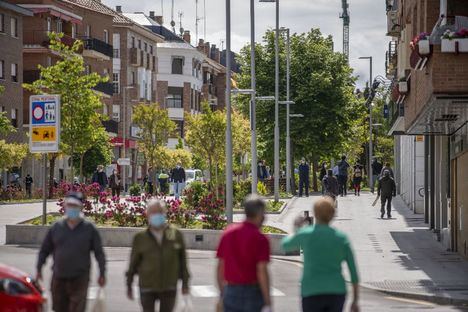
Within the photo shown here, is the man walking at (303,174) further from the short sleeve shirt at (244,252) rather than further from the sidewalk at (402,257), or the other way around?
the short sleeve shirt at (244,252)

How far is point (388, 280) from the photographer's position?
25.0 metres

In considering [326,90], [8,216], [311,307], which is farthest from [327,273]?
[326,90]

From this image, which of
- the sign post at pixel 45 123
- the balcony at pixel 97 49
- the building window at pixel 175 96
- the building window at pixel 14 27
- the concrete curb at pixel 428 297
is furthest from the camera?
the building window at pixel 175 96

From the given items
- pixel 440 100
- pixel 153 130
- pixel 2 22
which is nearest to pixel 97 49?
pixel 153 130

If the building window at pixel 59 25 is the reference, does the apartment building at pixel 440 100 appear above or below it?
below

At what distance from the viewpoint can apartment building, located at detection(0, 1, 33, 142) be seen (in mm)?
79819

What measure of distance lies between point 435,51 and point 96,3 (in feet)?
277

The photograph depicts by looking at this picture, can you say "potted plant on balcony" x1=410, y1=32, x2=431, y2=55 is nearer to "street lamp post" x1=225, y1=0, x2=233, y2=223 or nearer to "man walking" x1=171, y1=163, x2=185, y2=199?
"street lamp post" x1=225, y1=0, x2=233, y2=223

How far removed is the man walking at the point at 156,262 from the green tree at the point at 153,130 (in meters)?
82.2

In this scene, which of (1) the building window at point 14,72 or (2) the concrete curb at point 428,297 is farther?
(1) the building window at point 14,72

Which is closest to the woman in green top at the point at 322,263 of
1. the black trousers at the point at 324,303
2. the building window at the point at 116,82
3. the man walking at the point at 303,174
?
the black trousers at the point at 324,303

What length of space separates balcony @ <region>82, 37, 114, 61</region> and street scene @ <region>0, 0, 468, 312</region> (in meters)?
0.18

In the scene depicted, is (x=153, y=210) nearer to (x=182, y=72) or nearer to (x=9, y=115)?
(x=9, y=115)

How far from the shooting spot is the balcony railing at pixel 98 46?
97875 mm
